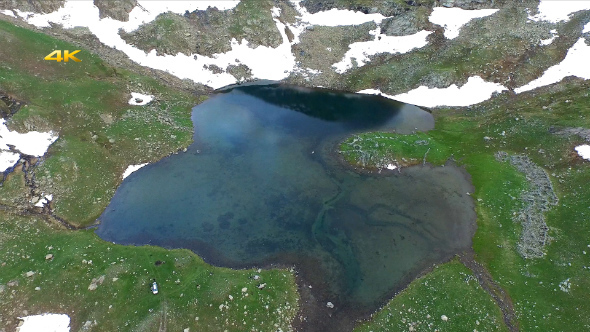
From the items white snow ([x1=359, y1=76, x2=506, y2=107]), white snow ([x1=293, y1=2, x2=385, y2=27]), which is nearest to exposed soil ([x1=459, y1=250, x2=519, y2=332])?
white snow ([x1=359, y1=76, x2=506, y2=107])

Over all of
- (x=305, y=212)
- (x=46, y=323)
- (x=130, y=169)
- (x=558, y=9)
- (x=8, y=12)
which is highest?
(x=8, y=12)

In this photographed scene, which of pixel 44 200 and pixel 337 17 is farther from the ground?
pixel 337 17

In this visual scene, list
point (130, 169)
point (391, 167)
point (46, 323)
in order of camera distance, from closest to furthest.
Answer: point (46, 323) < point (130, 169) < point (391, 167)

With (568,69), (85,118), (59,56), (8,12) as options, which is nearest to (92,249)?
(85,118)

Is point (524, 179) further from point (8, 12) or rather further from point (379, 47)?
point (8, 12)

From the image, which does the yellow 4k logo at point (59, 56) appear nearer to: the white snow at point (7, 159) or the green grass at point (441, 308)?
the white snow at point (7, 159)

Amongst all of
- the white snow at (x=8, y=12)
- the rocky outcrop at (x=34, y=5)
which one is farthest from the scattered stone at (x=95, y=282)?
the rocky outcrop at (x=34, y=5)

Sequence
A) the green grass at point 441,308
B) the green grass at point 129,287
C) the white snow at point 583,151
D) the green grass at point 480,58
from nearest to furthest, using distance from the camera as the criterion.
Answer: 1. the green grass at point 129,287
2. the green grass at point 441,308
3. the white snow at point 583,151
4. the green grass at point 480,58

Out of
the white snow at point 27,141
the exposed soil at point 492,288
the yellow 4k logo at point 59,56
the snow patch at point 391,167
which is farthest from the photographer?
the yellow 4k logo at point 59,56

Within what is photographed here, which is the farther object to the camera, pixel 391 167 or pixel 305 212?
pixel 391 167
